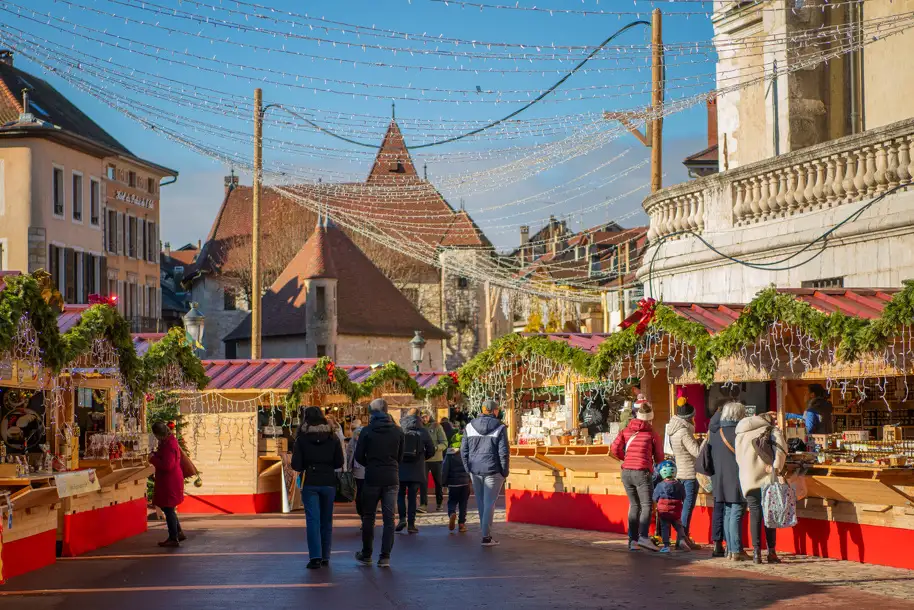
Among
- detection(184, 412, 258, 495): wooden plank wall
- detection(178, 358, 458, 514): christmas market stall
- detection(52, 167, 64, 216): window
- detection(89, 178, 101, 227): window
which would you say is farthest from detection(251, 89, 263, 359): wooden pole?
detection(89, 178, 101, 227): window

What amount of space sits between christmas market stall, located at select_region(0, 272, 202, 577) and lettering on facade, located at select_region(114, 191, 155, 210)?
38.0m

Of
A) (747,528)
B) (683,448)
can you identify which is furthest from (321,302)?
(747,528)

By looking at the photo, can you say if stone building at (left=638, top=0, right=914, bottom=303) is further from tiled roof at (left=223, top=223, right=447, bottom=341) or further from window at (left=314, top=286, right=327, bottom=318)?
tiled roof at (left=223, top=223, right=447, bottom=341)

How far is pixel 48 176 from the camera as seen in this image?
52125mm

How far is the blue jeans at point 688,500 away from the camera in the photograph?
16.5m

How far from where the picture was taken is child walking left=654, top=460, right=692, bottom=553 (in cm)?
1620

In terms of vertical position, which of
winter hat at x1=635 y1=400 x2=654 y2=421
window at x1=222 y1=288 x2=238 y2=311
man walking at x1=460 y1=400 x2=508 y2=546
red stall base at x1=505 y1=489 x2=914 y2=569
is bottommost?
red stall base at x1=505 y1=489 x2=914 y2=569

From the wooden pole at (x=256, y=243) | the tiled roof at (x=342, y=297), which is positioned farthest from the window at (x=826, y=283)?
the tiled roof at (x=342, y=297)

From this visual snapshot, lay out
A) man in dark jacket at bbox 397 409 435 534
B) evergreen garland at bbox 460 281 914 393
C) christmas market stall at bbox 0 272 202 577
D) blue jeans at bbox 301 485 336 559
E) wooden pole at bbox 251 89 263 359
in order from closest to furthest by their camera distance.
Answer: evergreen garland at bbox 460 281 914 393, christmas market stall at bbox 0 272 202 577, blue jeans at bbox 301 485 336 559, man in dark jacket at bbox 397 409 435 534, wooden pole at bbox 251 89 263 359

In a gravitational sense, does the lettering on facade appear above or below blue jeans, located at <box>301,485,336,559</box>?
above

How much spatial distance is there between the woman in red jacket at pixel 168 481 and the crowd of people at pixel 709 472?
538 centimetres

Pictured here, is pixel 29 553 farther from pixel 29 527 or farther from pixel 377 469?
pixel 377 469

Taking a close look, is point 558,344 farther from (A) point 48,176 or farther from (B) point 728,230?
(A) point 48,176

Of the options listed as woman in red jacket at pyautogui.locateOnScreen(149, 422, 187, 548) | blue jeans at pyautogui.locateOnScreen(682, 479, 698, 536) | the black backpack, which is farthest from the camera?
the black backpack
